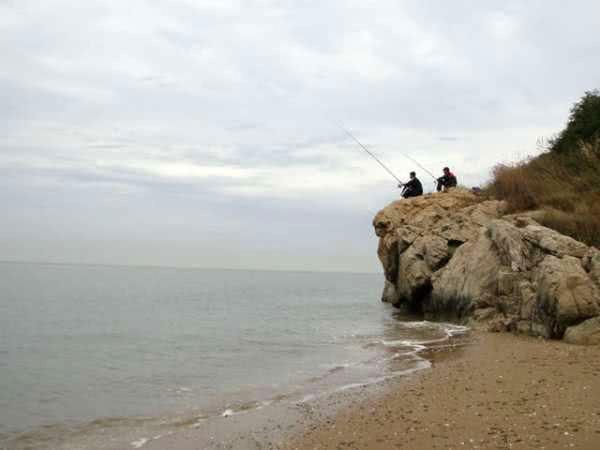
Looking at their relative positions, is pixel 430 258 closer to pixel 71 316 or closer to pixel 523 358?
pixel 523 358

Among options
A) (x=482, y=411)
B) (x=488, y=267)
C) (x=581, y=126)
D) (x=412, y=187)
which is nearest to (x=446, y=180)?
(x=412, y=187)

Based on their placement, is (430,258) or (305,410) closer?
(305,410)

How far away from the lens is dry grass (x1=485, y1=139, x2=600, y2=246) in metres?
18.4

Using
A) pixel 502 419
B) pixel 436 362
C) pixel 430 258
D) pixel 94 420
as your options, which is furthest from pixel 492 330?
pixel 94 420

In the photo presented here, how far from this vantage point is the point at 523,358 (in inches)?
481

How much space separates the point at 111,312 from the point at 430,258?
20402mm

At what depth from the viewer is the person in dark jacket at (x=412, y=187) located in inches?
1136

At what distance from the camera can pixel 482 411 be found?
7.91 m

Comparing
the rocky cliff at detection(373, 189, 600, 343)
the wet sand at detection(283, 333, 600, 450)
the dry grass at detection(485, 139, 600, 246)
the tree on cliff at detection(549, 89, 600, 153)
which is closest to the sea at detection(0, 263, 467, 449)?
the rocky cliff at detection(373, 189, 600, 343)

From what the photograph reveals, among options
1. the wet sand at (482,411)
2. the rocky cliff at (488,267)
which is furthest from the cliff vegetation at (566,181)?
the wet sand at (482,411)

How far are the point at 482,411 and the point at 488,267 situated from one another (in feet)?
39.4

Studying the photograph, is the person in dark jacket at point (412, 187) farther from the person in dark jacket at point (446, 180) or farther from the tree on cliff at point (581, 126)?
the tree on cliff at point (581, 126)

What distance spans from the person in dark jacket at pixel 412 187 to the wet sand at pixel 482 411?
684 inches

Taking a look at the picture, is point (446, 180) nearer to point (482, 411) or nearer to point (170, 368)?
point (170, 368)
